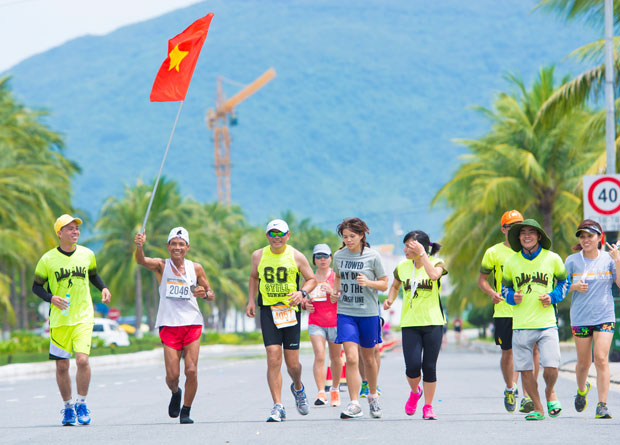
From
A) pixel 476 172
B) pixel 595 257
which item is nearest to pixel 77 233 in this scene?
pixel 595 257

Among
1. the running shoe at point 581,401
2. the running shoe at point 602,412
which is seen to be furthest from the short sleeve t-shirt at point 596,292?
the running shoe at point 602,412

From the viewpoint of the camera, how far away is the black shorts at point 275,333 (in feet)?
34.4

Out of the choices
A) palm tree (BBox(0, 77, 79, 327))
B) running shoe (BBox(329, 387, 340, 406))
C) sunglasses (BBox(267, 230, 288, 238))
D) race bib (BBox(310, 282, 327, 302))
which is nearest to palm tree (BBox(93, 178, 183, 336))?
palm tree (BBox(0, 77, 79, 327))

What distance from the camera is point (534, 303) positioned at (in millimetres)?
10156

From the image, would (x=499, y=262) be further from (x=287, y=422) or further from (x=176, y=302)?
(x=176, y=302)

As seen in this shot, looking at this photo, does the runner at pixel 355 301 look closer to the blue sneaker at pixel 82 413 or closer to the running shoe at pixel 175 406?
the running shoe at pixel 175 406

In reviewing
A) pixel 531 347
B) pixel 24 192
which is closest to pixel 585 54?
pixel 531 347

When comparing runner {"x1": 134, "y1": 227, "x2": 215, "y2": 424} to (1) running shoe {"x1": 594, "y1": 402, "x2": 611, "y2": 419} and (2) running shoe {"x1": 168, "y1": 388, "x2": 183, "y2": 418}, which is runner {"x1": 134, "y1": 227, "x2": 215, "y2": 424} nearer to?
(2) running shoe {"x1": 168, "y1": 388, "x2": 183, "y2": 418}

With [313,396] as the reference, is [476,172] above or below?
above

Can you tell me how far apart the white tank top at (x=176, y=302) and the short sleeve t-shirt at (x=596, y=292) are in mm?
3667

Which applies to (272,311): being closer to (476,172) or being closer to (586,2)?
(586,2)

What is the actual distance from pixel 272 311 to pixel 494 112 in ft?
99.3

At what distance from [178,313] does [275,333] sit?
38.1 inches

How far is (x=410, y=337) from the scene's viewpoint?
10500 millimetres
